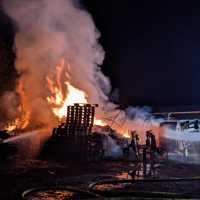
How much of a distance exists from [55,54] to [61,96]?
3.21m

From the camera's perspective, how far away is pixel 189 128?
19.8 meters

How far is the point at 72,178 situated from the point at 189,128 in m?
10.2

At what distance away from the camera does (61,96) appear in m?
24.4

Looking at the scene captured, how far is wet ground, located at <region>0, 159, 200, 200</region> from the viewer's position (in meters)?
9.91

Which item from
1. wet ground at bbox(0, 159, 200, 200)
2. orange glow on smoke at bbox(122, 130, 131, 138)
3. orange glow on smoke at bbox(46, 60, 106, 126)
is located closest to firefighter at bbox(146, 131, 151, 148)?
wet ground at bbox(0, 159, 200, 200)

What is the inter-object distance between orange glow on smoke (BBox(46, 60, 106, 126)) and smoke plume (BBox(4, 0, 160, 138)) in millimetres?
324

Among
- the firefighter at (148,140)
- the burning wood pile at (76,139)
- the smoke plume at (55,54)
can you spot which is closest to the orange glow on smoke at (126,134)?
the smoke plume at (55,54)

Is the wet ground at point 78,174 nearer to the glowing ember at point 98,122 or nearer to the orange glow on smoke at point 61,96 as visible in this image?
the glowing ember at point 98,122

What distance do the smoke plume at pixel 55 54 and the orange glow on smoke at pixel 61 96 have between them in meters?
0.32

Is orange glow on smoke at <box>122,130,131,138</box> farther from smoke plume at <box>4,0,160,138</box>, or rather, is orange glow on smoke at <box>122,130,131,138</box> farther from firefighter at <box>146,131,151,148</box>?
firefighter at <box>146,131,151,148</box>

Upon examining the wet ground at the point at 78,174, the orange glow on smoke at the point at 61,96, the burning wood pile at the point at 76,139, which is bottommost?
the wet ground at the point at 78,174

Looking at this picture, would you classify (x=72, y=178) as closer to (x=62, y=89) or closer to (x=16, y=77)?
(x=62, y=89)

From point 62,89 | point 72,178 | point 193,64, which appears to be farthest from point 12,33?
point 72,178

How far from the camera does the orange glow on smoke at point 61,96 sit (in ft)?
77.8
